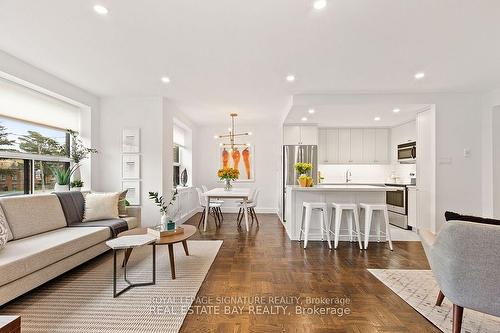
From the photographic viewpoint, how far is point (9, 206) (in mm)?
2730

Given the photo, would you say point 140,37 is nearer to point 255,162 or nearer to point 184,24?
point 184,24

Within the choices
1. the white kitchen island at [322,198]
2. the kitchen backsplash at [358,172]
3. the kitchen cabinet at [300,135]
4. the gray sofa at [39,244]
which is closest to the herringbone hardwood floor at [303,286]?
the white kitchen island at [322,198]

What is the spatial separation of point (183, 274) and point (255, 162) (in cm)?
477

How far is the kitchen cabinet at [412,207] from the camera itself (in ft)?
16.2

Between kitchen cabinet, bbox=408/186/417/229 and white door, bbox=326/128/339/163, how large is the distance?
2049 millimetres

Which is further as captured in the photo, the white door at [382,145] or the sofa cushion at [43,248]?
the white door at [382,145]

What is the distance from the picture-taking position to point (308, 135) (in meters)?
6.08

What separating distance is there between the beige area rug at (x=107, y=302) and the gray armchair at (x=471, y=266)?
2.00 m

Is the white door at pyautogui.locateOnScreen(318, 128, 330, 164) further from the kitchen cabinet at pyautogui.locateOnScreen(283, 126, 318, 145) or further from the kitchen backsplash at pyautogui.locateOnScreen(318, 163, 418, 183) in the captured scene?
the kitchen cabinet at pyautogui.locateOnScreen(283, 126, 318, 145)

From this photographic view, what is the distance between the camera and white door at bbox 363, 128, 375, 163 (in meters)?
6.68

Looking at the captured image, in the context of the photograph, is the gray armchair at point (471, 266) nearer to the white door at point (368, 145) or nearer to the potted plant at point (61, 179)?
the potted plant at point (61, 179)

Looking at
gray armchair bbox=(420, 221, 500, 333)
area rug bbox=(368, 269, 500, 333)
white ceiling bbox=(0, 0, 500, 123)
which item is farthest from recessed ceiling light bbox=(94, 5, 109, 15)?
area rug bbox=(368, 269, 500, 333)

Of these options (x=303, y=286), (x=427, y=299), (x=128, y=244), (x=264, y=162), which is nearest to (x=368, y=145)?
(x=264, y=162)

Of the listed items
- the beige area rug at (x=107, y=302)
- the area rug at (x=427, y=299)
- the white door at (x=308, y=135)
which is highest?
the white door at (x=308, y=135)
